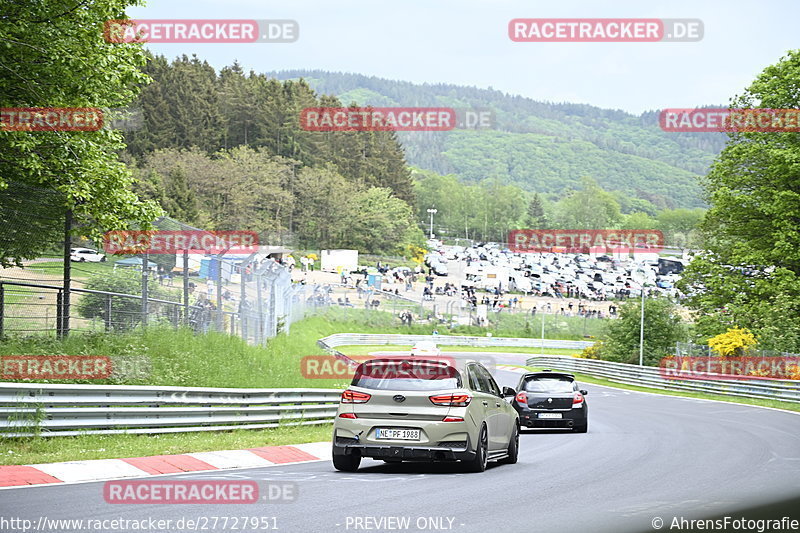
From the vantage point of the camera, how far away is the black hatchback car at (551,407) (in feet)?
72.9

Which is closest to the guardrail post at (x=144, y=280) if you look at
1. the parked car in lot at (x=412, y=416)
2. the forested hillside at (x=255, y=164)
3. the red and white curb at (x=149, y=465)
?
the red and white curb at (x=149, y=465)

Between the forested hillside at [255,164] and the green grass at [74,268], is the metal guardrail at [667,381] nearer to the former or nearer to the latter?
the green grass at [74,268]

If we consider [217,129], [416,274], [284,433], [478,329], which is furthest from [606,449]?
[217,129]

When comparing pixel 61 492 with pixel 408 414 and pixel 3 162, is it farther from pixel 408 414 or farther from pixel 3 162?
pixel 3 162

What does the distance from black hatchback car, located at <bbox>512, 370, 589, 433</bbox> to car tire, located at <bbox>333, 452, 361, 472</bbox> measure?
32.3ft

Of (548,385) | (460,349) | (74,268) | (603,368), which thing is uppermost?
(74,268)

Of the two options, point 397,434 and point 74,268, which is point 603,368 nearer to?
point 74,268

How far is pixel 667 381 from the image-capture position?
1839 inches

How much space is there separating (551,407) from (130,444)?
10585 mm

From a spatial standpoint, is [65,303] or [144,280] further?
[144,280]

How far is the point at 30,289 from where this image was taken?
60.5ft

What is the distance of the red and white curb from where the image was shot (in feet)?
36.8

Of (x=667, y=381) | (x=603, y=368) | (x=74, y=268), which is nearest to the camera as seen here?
(x=74, y=268)

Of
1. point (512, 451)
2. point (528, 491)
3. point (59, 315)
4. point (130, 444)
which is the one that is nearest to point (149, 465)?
point (130, 444)
